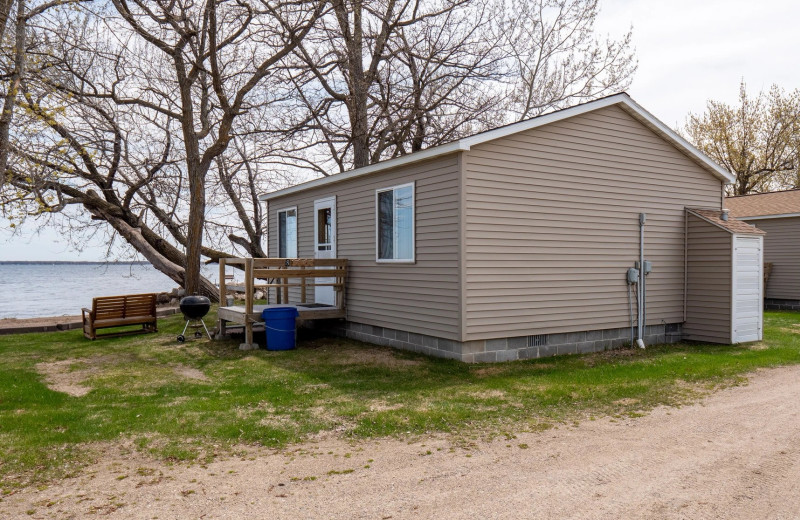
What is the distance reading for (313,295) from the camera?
40.5 feet

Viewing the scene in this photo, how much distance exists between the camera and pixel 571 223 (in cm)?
934

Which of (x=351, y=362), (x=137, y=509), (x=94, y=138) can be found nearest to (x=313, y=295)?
(x=351, y=362)

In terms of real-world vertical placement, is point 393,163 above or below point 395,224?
above

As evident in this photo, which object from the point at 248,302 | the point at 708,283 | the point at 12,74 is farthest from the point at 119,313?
the point at 708,283

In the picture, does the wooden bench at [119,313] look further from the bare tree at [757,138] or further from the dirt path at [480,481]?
the bare tree at [757,138]

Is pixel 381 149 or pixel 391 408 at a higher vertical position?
pixel 381 149

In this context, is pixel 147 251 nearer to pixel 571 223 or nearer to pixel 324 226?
pixel 324 226

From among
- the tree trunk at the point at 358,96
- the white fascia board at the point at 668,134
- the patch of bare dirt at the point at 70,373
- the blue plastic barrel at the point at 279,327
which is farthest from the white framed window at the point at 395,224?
the tree trunk at the point at 358,96

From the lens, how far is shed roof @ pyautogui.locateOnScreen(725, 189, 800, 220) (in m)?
16.7

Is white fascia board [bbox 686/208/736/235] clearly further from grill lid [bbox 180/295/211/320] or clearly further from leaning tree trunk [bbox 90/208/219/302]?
leaning tree trunk [bbox 90/208/219/302]

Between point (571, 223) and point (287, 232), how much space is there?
23.0ft

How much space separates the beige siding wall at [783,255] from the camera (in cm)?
1662

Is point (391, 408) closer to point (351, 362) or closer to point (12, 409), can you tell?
point (351, 362)

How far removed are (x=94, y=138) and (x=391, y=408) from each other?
11.8 metres
